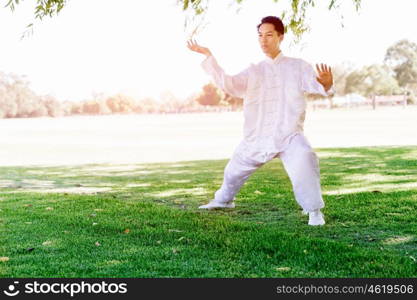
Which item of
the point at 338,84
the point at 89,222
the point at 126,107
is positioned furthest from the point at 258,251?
the point at 126,107

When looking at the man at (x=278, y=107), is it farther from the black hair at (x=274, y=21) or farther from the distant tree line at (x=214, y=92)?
the distant tree line at (x=214, y=92)

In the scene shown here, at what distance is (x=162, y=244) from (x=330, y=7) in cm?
440

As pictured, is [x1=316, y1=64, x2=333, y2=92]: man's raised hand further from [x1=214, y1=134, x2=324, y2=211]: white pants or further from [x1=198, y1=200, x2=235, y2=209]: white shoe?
[x1=198, y1=200, x2=235, y2=209]: white shoe

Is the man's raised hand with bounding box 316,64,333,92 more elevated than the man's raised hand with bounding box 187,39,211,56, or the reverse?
the man's raised hand with bounding box 187,39,211,56

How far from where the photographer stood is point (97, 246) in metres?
4.89

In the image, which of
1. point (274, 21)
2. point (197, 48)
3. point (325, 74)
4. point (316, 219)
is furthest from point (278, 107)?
point (316, 219)

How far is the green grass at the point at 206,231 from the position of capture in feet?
13.7

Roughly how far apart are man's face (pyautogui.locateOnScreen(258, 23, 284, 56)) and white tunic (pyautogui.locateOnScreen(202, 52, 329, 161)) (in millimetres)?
96

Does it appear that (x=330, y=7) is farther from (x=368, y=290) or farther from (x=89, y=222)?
(x=368, y=290)

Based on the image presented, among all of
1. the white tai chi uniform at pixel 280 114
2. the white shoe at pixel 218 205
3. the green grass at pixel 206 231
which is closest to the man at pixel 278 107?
the white tai chi uniform at pixel 280 114

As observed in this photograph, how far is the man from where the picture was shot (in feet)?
18.8

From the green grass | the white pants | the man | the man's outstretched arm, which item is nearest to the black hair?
the man

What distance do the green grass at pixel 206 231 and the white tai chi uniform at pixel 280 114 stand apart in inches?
21.2

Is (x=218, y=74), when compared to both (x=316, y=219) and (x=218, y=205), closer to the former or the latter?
(x=218, y=205)
